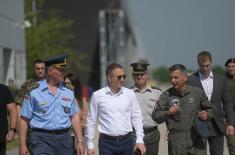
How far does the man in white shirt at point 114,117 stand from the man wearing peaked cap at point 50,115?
364 mm

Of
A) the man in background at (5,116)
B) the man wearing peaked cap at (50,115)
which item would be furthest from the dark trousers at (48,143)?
the man in background at (5,116)

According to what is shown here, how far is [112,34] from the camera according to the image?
56312 mm

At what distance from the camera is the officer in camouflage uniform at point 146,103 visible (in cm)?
1074

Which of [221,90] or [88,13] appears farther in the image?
[88,13]

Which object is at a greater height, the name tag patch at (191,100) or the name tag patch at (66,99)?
the name tag patch at (66,99)

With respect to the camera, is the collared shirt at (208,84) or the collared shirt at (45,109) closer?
the collared shirt at (45,109)

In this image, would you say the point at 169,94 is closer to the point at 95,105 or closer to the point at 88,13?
the point at 95,105

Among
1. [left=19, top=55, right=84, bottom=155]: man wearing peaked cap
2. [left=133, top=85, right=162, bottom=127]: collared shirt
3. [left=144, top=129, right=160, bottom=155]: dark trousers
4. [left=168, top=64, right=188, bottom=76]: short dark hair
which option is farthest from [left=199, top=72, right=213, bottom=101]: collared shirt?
[left=19, top=55, right=84, bottom=155]: man wearing peaked cap

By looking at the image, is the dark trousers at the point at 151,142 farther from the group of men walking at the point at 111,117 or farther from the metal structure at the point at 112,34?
the metal structure at the point at 112,34

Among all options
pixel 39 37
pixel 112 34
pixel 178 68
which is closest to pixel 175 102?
pixel 178 68

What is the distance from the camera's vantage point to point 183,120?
9578mm

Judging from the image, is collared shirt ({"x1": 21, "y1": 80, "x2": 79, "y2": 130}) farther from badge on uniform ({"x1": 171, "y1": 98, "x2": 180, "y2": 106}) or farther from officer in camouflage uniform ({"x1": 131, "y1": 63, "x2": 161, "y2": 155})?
officer in camouflage uniform ({"x1": 131, "y1": 63, "x2": 161, "y2": 155})

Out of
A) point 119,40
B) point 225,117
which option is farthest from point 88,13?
point 225,117

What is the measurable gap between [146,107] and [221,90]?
116cm
